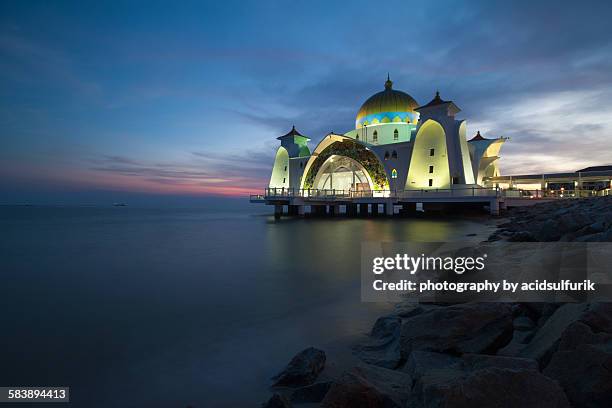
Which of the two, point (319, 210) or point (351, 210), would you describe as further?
point (319, 210)

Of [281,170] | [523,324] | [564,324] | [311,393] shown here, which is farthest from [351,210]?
[564,324]

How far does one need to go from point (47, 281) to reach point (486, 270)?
27.3 ft

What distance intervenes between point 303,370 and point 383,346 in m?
0.99

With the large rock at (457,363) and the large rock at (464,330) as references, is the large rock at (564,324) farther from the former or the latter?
the large rock at (457,363)

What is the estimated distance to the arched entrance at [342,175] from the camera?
1341 inches

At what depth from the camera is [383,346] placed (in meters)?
3.45

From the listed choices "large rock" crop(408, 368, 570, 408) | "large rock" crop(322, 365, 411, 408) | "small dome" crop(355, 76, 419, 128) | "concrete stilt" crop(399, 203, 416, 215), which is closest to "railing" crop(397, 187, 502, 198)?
"concrete stilt" crop(399, 203, 416, 215)

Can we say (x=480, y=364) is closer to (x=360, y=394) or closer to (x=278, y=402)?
(x=360, y=394)

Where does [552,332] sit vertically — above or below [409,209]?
above

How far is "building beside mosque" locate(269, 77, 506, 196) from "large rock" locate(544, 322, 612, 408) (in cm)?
2383

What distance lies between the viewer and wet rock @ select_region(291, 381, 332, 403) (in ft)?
8.46

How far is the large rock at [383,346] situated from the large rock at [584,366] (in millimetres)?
1363

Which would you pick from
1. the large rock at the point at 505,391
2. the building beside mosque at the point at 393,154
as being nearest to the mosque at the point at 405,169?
the building beside mosque at the point at 393,154

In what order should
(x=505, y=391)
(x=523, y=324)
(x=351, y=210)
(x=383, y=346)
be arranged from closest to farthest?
(x=505, y=391) → (x=523, y=324) → (x=383, y=346) → (x=351, y=210)
